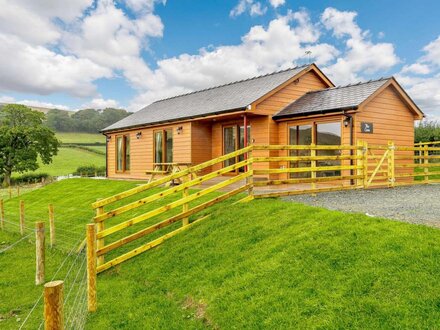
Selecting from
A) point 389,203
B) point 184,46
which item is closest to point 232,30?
point 184,46

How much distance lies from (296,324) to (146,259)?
12.0ft

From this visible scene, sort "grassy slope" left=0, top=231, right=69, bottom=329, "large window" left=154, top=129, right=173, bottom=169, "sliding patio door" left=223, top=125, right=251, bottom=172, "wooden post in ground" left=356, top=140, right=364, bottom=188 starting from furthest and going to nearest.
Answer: "large window" left=154, top=129, right=173, bottom=169
"sliding patio door" left=223, top=125, right=251, bottom=172
"wooden post in ground" left=356, top=140, right=364, bottom=188
"grassy slope" left=0, top=231, right=69, bottom=329

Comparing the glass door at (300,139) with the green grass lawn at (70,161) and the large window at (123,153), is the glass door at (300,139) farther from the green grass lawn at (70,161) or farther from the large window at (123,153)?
the green grass lawn at (70,161)

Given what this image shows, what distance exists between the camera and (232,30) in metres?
24.5

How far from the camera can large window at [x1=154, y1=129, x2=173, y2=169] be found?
1725 centimetres

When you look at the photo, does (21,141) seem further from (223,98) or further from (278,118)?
(278,118)

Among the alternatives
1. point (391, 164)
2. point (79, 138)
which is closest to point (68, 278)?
point (391, 164)

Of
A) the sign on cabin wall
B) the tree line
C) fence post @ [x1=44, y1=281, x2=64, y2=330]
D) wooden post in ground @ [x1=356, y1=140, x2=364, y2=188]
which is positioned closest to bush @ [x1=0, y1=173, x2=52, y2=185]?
the tree line

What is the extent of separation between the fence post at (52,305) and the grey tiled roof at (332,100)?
10.9 m

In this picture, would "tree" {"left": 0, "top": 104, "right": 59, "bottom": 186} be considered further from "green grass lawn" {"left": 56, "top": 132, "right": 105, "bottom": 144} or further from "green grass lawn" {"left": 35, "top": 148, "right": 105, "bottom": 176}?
"green grass lawn" {"left": 56, "top": 132, "right": 105, "bottom": 144}

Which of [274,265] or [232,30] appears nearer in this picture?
[274,265]

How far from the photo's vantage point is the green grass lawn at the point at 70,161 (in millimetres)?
41344

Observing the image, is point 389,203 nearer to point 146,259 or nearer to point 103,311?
point 146,259

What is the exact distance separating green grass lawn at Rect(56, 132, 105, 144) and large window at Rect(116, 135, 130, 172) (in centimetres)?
4483
